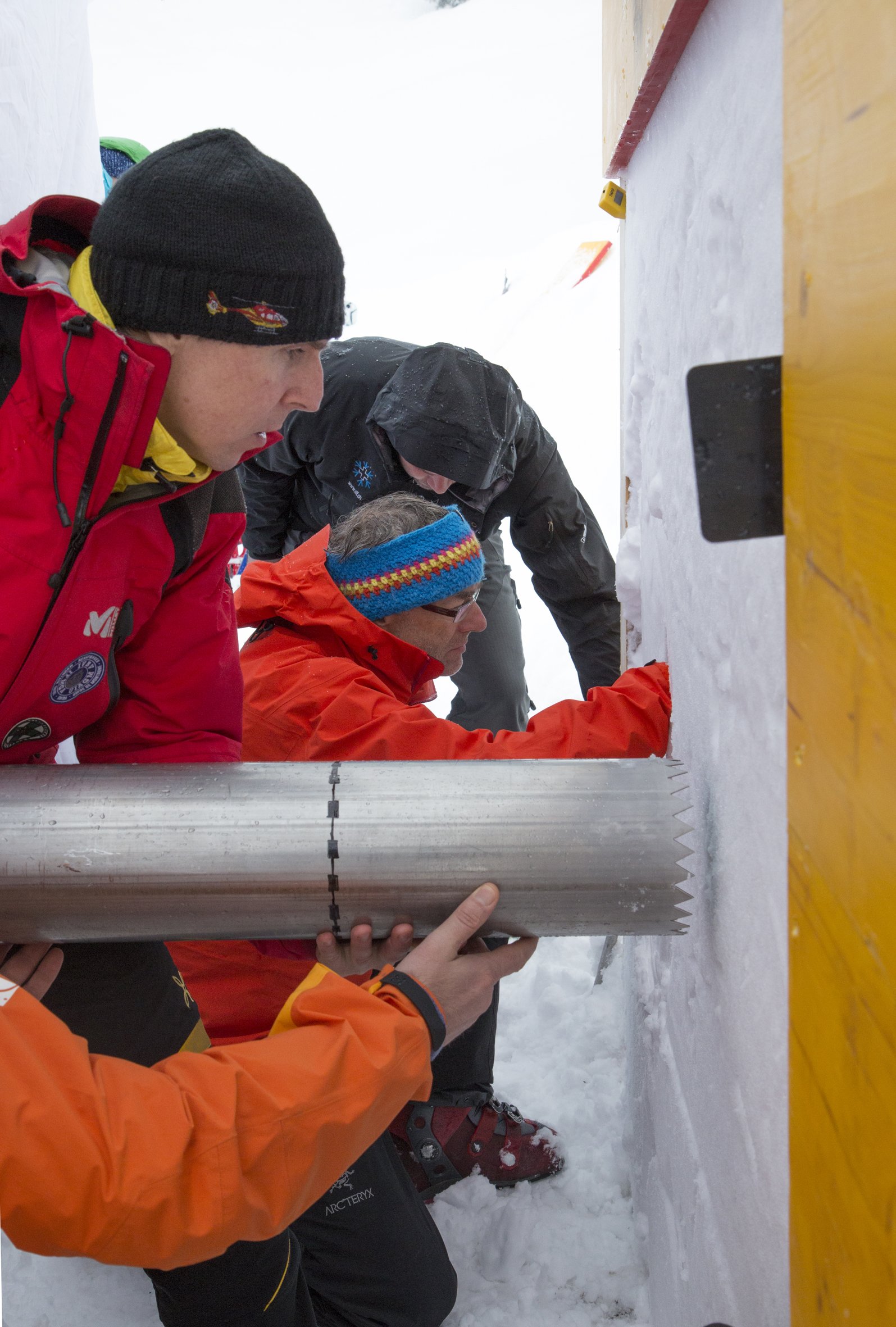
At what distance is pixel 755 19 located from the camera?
3.43ft

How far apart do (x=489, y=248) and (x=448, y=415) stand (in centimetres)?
2328

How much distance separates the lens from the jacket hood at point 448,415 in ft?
7.66

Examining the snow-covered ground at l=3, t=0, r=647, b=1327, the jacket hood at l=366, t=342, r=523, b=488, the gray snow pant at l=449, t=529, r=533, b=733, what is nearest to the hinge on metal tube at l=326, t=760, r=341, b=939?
the snow-covered ground at l=3, t=0, r=647, b=1327

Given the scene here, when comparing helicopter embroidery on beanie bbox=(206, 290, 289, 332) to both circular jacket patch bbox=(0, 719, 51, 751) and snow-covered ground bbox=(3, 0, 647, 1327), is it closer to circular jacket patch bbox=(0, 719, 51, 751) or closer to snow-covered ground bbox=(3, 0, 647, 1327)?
circular jacket patch bbox=(0, 719, 51, 751)

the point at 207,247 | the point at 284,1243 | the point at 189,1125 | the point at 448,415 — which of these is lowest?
the point at 284,1243

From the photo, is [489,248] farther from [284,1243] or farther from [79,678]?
[284,1243]

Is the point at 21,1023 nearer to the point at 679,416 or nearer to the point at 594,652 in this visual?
the point at 679,416

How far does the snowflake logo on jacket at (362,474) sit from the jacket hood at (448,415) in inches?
8.5

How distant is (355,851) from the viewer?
1170mm

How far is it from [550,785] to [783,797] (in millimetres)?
319

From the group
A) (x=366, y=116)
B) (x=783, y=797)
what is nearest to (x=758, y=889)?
(x=783, y=797)

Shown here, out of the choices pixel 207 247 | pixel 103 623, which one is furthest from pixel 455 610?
pixel 207 247

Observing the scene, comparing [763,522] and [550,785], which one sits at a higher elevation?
[763,522]

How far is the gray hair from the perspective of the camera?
1813 millimetres
